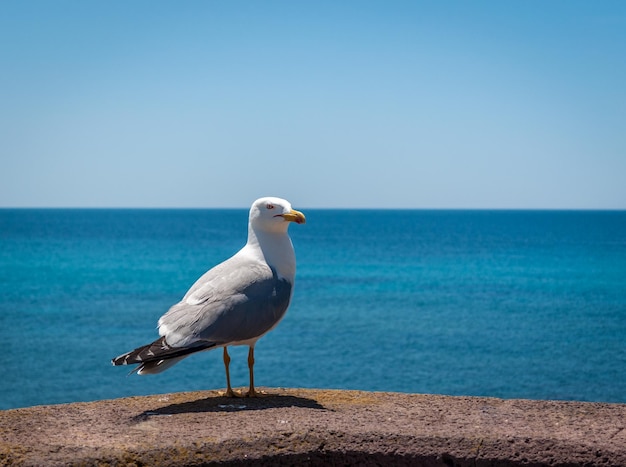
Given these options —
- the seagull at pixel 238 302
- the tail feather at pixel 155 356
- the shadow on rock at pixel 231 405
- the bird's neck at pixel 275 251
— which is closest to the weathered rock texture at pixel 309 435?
the shadow on rock at pixel 231 405

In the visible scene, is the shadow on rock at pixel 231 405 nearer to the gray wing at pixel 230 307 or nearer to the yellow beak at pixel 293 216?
the gray wing at pixel 230 307

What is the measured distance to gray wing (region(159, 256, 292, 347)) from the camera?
5.61 metres

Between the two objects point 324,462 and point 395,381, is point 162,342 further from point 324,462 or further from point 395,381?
point 395,381

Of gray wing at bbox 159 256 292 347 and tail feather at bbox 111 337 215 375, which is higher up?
gray wing at bbox 159 256 292 347

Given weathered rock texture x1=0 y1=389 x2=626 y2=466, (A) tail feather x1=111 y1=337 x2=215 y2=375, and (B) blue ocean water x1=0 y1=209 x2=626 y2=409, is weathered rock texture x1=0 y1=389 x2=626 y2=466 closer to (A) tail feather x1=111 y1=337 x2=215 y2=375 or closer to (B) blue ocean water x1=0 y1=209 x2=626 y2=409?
(A) tail feather x1=111 y1=337 x2=215 y2=375

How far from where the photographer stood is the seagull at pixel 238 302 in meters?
5.52

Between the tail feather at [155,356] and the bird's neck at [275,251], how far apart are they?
906mm

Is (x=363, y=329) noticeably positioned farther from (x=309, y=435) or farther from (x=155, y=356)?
(x=309, y=435)

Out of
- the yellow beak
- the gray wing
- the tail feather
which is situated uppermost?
the yellow beak

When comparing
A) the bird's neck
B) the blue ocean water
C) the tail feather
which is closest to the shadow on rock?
the tail feather

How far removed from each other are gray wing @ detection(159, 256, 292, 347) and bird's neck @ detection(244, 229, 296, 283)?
0.07m

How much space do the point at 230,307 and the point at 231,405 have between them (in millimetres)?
676

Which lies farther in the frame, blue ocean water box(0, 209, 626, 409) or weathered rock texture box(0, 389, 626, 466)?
blue ocean water box(0, 209, 626, 409)

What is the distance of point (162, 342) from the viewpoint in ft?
18.3
